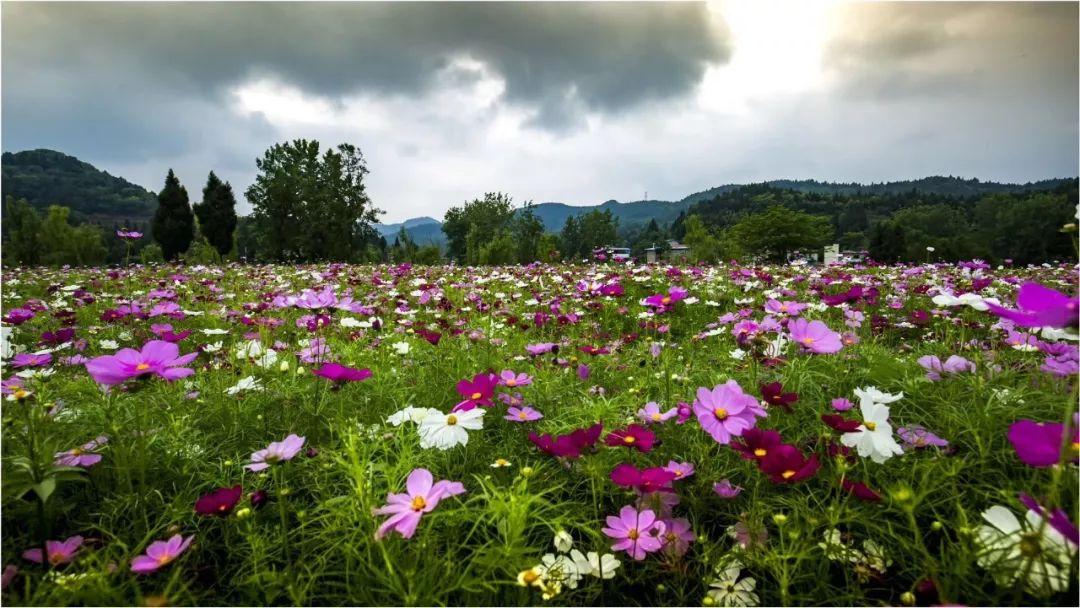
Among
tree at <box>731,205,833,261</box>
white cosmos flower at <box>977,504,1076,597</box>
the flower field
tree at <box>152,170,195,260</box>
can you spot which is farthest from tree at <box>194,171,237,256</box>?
tree at <box>731,205,833,261</box>

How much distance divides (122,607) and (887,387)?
7.17ft

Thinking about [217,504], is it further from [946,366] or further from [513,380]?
[946,366]

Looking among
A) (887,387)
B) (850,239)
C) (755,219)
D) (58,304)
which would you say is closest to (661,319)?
(887,387)

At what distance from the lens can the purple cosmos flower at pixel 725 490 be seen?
1.19m

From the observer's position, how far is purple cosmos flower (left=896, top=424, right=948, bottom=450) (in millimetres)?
1249

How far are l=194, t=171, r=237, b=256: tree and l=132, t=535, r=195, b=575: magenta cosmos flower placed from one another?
3842cm

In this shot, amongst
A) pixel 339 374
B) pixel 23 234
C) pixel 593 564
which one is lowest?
pixel 593 564

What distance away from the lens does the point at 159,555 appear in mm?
953

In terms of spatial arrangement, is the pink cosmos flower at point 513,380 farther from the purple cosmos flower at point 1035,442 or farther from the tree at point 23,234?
the tree at point 23,234

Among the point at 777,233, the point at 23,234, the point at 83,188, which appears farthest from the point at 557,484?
the point at 83,188

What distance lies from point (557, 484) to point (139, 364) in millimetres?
1091

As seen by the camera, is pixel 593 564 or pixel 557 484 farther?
pixel 557 484

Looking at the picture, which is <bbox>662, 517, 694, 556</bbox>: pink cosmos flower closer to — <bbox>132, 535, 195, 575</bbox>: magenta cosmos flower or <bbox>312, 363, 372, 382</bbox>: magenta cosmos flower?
<bbox>312, 363, 372, 382</bbox>: magenta cosmos flower

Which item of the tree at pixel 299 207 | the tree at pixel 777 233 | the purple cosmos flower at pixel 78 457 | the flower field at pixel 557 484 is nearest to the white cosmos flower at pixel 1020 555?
the flower field at pixel 557 484
